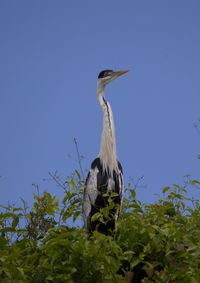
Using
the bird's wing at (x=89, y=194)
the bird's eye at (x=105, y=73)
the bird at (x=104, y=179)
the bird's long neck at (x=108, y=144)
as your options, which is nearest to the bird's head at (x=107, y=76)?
the bird's eye at (x=105, y=73)

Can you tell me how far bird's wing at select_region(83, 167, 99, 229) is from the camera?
5.99 metres

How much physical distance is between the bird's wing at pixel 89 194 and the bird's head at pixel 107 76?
1.59 metres

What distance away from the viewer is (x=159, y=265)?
456cm

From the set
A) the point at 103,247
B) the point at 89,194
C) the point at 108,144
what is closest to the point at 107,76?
the point at 108,144

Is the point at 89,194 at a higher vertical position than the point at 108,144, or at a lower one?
lower

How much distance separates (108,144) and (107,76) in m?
1.35

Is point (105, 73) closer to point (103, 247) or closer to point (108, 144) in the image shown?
point (108, 144)

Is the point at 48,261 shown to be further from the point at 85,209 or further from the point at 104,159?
the point at 104,159

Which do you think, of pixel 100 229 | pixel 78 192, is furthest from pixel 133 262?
pixel 100 229

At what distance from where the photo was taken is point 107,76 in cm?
741

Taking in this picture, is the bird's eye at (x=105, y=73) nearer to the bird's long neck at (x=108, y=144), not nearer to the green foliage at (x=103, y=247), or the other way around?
the bird's long neck at (x=108, y=144)

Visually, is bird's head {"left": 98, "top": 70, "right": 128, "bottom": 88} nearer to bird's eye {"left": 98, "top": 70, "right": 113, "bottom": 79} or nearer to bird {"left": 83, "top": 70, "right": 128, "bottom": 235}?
bird's eye {"left": 98, "top": 70, "right": 113, "bottom": 79}

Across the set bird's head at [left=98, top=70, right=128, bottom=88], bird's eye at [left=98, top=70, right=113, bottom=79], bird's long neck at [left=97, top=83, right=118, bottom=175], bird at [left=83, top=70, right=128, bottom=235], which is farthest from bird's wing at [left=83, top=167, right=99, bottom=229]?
bird's eye at [left=98, top=70, right=113, bottom=79]

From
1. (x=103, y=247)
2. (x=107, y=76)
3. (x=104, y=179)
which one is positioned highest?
(x=107, y=76)
